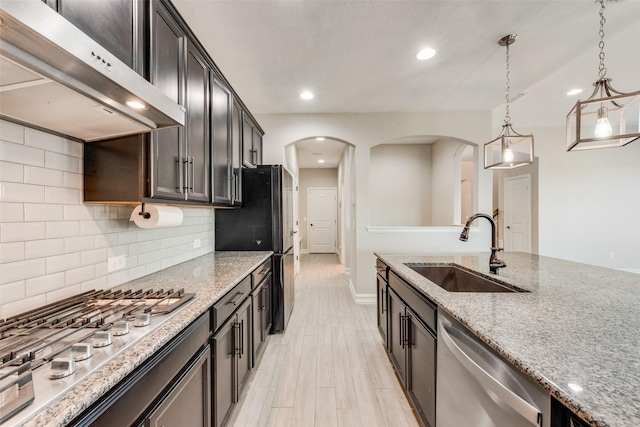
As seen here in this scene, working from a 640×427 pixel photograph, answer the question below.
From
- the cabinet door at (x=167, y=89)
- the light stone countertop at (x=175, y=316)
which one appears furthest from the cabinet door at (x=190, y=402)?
the cabinet door at (x=167, y=89)

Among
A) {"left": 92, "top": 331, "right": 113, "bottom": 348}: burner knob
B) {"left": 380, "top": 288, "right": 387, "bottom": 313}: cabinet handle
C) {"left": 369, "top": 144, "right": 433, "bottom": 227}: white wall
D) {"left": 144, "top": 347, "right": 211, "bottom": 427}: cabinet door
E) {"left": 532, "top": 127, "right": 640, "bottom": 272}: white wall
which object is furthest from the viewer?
{"left": 369, "top": 144, "right": 433, "bottom": 227}: white wall

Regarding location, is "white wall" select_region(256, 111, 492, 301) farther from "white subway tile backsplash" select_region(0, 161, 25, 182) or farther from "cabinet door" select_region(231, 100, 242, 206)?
"white subway tile backsplash" select_region(0, 161, 25, 182)

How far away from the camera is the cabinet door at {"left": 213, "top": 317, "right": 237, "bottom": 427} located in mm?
1335

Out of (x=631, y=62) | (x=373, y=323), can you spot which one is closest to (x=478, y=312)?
(x=373, y=323)

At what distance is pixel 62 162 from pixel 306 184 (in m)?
7.08

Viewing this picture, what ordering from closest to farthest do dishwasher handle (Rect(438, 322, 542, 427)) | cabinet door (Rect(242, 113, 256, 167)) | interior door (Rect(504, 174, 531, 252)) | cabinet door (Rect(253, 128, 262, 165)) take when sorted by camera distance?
dishwasher handle (Rect(438, 322, 542, 427)), cabinet door (Rect(242, 113, 256, 167)), cabinet door (Rect(253, 128, 262, 165)), interior door (Rect(504, 174, 531, 252))

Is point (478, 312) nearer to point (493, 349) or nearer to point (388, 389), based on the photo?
point (493, 349)

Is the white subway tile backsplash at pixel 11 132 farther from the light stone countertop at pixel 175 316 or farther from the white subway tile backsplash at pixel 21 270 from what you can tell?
the light stone countertop at pixel 175 316

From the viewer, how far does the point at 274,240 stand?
2719mm

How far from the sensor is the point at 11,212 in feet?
3.30

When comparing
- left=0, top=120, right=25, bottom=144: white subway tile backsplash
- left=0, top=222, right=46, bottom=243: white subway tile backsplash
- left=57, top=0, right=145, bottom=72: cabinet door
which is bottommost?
left=0, top=222, right=46, bottom=243: white subway tile backsplash

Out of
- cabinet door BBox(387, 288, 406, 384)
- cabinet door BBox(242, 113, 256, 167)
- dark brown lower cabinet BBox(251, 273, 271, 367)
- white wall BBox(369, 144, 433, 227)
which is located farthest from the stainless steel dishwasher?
white wall BBox(369, 144, 433, 227)

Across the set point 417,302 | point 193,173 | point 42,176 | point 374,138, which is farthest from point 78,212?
point 374,138

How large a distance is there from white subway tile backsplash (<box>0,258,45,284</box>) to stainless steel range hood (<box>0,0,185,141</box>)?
563 mm
